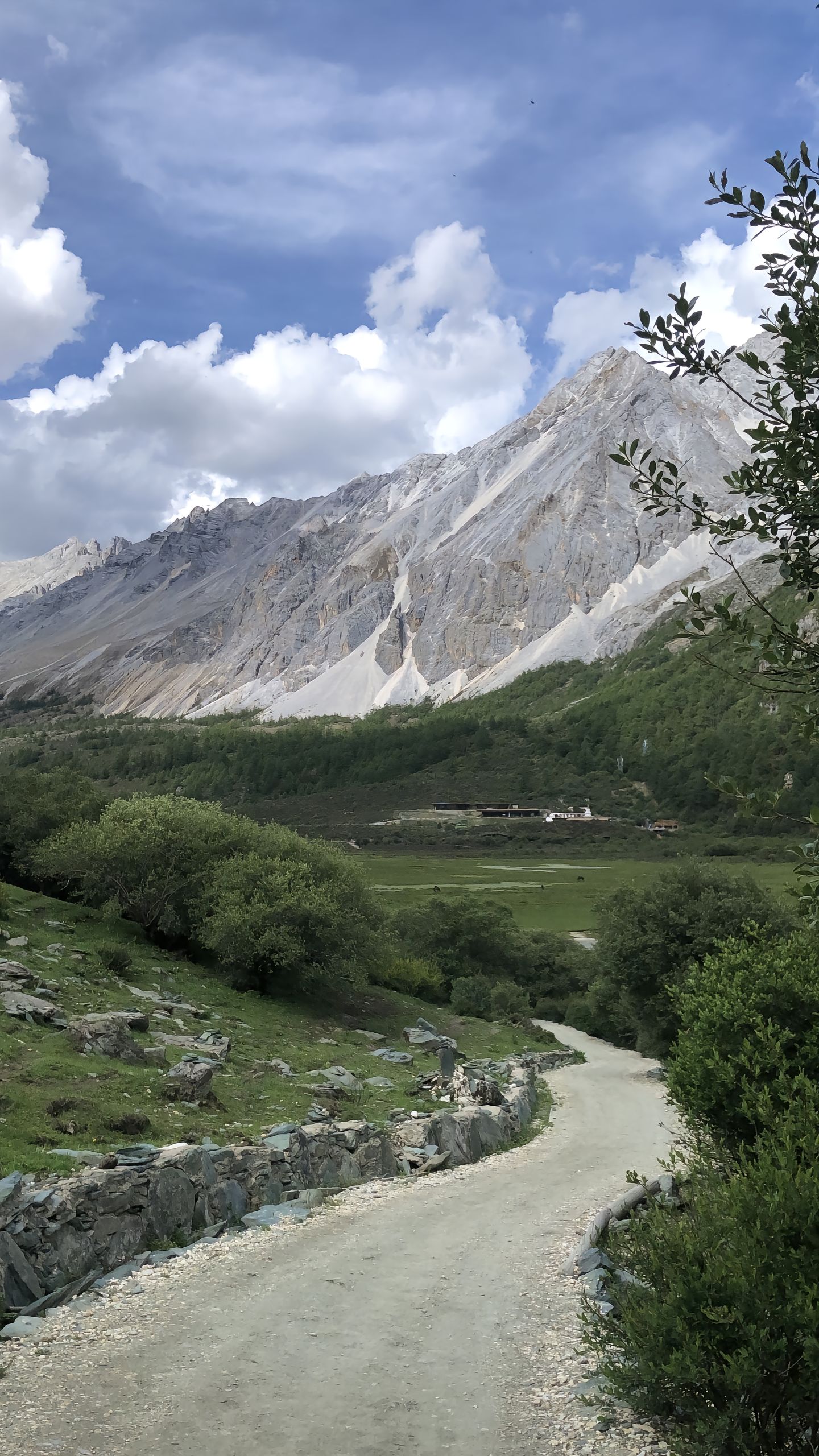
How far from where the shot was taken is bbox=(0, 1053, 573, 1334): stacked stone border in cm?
1286

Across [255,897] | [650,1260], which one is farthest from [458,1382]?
[255,897]

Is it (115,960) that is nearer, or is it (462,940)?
(115,960)

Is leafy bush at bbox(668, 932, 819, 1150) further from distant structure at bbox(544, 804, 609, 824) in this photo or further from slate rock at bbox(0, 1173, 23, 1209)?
distant structure at bbox(544, 804, 609, 824)

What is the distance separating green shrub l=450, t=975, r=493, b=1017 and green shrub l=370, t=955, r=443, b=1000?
1193 millimetres

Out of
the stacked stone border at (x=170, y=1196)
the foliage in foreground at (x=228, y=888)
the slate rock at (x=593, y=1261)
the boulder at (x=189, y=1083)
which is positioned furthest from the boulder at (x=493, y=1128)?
the foliage in foreground at (x=228, y=888)

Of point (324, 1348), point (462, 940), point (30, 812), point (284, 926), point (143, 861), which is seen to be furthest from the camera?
point (462, 940)

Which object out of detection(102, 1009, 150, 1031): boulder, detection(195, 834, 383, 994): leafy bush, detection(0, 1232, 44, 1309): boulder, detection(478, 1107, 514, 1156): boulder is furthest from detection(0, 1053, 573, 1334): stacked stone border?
detection(195, 834, 383, 994): leafy bush

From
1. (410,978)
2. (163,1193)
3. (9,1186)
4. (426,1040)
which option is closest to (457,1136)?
(163,1193)

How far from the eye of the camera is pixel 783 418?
710 centimetres

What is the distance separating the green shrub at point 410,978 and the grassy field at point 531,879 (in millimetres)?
18018

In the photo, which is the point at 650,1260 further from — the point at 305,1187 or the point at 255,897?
the point at 255,897

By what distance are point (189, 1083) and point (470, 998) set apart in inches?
1353

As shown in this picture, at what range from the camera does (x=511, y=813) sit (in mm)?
176500

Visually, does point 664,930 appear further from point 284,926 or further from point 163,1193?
point 163,1193
